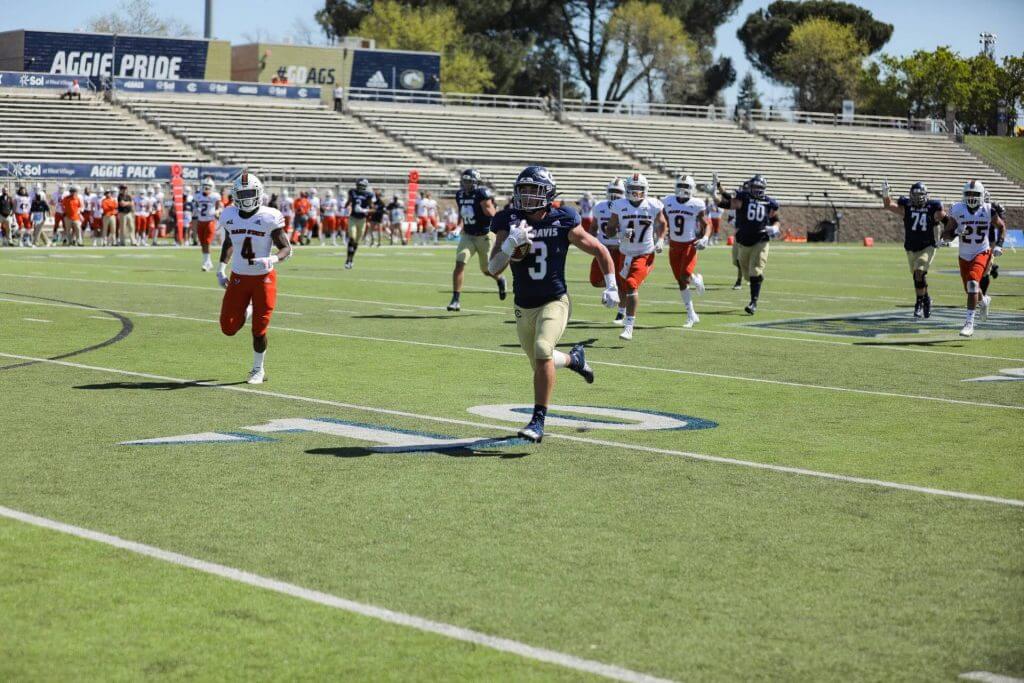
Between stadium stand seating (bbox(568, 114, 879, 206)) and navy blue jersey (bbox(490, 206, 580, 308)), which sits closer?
navy blue jersey (bbox(490, 206, 580, 308))

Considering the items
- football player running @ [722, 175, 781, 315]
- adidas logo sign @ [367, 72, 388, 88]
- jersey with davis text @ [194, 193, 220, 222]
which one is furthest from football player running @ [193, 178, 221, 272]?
adidas logo sign @ [367, 72, 388, 88]

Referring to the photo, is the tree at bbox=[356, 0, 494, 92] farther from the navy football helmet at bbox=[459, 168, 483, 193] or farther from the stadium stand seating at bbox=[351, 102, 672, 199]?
the navy football helmet at bbox=[459, 168, 483, 193]

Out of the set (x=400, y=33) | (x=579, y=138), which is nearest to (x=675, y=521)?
(x=579, y=138)

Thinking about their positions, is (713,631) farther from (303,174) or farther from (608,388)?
(303,174)

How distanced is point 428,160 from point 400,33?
95.1 ft

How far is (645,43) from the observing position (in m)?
83.8

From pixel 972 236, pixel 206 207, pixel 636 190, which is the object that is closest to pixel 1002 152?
pixel 206 207

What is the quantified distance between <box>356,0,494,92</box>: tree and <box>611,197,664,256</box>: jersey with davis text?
6467 cm

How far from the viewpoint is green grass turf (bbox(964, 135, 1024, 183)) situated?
70750 mm

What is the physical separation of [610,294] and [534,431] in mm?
1159

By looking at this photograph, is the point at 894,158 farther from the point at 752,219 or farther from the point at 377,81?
the point at 752,219

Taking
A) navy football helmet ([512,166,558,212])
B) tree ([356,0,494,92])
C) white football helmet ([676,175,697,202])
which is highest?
tree ([356,0,494,92])

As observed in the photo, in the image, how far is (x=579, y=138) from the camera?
199ft

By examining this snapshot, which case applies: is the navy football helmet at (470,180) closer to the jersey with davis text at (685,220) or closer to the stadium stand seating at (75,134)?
the jersey with davis text at (685,220)
